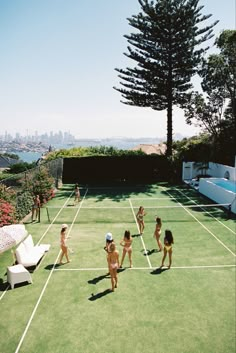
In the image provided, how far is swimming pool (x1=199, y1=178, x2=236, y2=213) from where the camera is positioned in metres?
20.9

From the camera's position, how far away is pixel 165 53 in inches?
1326

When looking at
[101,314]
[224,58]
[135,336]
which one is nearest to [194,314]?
[135,336]

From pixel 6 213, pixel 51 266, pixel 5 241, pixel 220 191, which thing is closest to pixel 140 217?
pixel 51 266

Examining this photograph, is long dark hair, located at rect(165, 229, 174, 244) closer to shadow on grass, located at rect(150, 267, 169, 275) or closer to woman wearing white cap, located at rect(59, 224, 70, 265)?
shadow on grass, located at rect(150, 267, 169, 275)

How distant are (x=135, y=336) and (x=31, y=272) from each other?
509 cm

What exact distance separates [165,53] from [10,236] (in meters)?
26.4

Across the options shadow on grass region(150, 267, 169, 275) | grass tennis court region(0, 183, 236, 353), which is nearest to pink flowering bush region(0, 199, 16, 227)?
grass tennis court region(0, 183, 236, 353)

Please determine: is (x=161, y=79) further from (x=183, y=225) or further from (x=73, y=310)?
(x=73, y=310)

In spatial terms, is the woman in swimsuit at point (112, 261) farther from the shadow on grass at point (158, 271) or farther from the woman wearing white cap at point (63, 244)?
the woman wearing white cap at point (63, 244)

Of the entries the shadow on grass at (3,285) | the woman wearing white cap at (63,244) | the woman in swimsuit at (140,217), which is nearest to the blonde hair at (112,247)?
the woman wearing white cap at (63,244)

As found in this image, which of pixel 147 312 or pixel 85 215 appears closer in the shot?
pixel 147 312

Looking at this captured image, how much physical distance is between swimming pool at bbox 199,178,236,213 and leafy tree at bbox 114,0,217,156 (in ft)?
30.4

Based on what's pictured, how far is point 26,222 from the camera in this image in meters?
18.2

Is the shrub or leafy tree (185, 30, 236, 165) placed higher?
leafy tree (185, 30, 236, 165)
